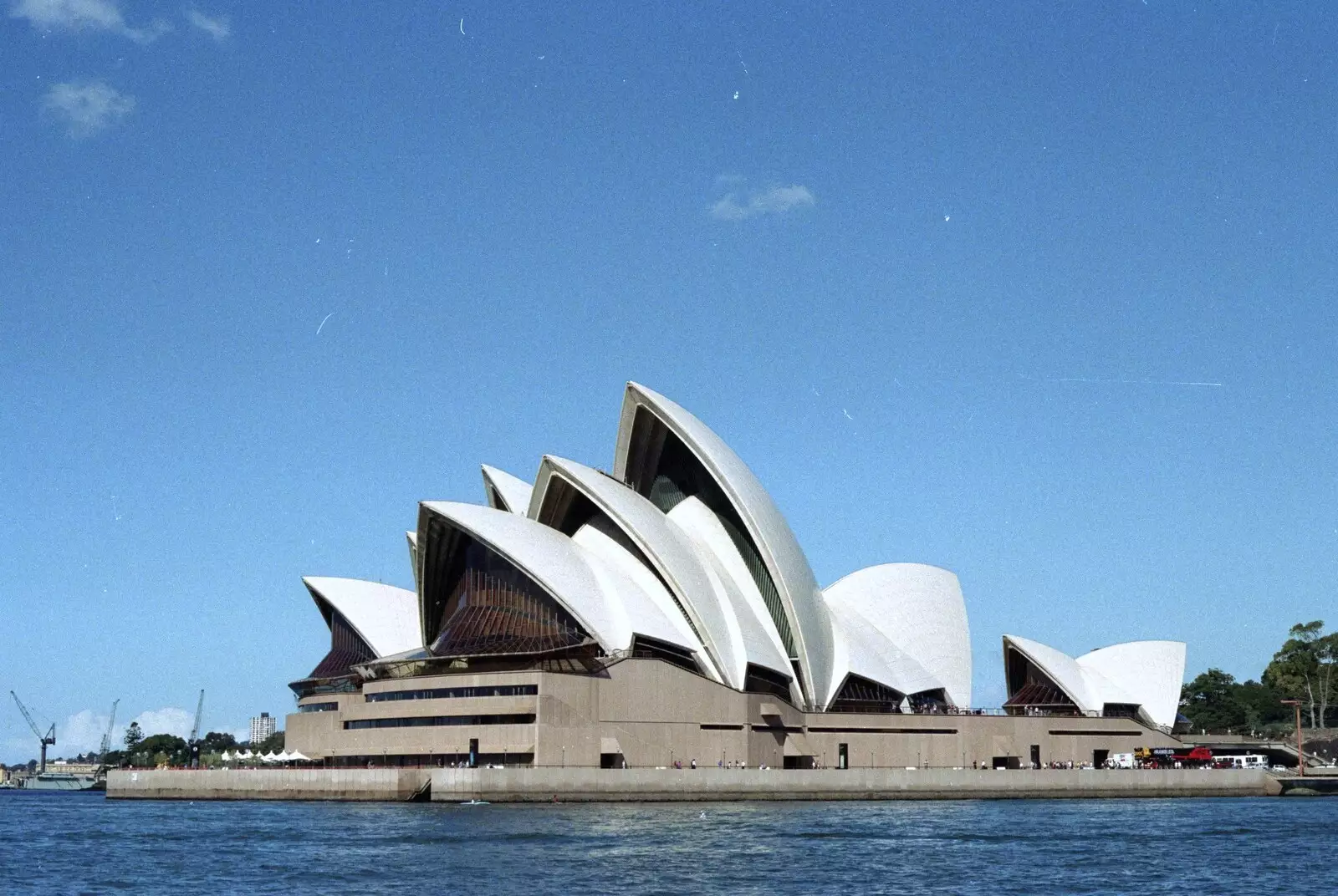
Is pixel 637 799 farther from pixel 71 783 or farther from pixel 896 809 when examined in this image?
pixel 71 783

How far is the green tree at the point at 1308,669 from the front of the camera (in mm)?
139500

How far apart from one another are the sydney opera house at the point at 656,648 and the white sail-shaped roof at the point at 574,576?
4.4 inches

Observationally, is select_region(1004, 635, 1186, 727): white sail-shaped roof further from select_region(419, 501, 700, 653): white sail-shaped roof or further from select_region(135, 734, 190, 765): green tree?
select_region(135, 734, 190, 765): green tree

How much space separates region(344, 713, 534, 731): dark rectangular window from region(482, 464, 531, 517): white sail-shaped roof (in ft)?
45.7

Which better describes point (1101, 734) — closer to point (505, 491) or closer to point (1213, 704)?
point (505, 491)

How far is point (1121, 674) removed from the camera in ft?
311

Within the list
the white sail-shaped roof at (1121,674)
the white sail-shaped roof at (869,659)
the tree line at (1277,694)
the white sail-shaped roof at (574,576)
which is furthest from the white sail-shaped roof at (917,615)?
the tree line at (1277,694)

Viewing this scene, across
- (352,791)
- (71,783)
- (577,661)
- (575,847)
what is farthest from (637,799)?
(71,783)

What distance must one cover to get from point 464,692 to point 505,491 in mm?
14780

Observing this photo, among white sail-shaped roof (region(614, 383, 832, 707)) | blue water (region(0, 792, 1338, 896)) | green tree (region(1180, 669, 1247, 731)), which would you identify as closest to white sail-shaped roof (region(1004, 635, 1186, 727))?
white sail-shaped roof (region(614, 383, 832, 707))

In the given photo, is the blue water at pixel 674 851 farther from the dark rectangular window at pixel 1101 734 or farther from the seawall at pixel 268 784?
the dark rectangular window at pixel 1101 734

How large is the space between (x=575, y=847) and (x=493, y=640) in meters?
30.2

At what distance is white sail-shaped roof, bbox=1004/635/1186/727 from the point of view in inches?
3649

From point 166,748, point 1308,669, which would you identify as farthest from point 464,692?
point 166,748
